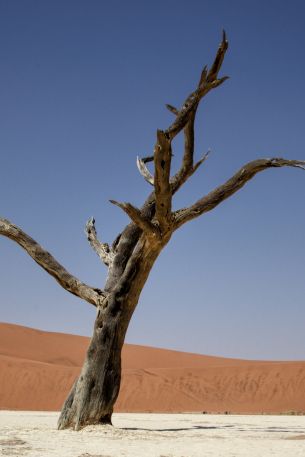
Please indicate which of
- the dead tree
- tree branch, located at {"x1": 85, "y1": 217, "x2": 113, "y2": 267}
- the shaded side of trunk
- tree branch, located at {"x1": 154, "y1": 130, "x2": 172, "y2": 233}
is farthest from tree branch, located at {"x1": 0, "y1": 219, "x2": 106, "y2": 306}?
tree branch, located at {"x1": 154, "y1": 130, "x2": 172, "y2": 233}

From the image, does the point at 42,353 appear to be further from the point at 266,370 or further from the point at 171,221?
the point at 171,221

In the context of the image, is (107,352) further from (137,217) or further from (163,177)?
(163,177)

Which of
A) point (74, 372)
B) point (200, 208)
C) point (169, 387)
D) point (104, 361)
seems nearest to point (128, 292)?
point (104, 361)

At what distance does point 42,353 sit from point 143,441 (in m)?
45.9

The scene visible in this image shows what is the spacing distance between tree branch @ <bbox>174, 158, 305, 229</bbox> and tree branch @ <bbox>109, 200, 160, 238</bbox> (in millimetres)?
835

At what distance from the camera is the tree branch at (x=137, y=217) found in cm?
924

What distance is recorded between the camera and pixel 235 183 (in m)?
10.9

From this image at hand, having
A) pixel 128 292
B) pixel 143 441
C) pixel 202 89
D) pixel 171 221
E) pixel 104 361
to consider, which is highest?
pixel 202 89

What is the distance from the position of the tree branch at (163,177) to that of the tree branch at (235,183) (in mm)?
801

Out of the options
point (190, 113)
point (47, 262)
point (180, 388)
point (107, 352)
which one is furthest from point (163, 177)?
point (180, 388)

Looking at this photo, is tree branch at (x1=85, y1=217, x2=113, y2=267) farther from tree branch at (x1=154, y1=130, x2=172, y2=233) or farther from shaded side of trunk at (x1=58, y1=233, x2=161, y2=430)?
tree branch at (x1=154, y1=130, x2=172, y2=233)

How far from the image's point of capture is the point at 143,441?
895 cm

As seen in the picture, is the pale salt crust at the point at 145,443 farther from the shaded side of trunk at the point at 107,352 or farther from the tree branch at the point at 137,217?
the tree branch at the point at 137,217

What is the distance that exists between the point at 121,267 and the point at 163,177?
2491mm
